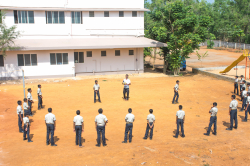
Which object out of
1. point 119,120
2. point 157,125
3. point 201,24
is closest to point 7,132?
point 119,120

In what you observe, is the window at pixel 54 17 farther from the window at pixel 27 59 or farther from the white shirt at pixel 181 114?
the white shirt at pixel 181 114

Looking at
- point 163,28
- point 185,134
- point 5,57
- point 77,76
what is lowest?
point 185,134

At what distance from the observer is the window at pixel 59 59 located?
26.1m

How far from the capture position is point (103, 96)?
18.9 meters

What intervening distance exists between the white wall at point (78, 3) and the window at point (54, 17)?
823mm

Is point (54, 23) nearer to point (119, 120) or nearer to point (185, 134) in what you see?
point (119, 120)

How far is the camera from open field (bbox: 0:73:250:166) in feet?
30.0

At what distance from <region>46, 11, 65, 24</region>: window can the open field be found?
9.00m

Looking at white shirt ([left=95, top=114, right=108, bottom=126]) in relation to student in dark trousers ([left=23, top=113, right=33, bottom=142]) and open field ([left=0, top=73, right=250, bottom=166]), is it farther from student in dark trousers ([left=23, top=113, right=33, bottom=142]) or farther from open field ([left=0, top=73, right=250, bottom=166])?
student in dark trousers ([left=23, top=113, right=33, bottom=142])

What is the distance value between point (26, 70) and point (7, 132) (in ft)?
47.0

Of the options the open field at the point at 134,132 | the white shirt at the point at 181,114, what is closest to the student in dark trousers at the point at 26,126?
the open field at the point at 134,132

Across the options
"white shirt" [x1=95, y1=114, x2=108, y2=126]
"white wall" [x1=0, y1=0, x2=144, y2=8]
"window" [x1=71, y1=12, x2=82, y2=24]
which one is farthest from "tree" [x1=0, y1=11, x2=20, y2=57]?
"white shirt" [x1=95, y1=114, x2=108, y2=126]

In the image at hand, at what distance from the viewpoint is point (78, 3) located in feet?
88.9

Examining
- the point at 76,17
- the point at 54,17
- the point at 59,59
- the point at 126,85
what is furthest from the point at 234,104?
the point at 54,17
